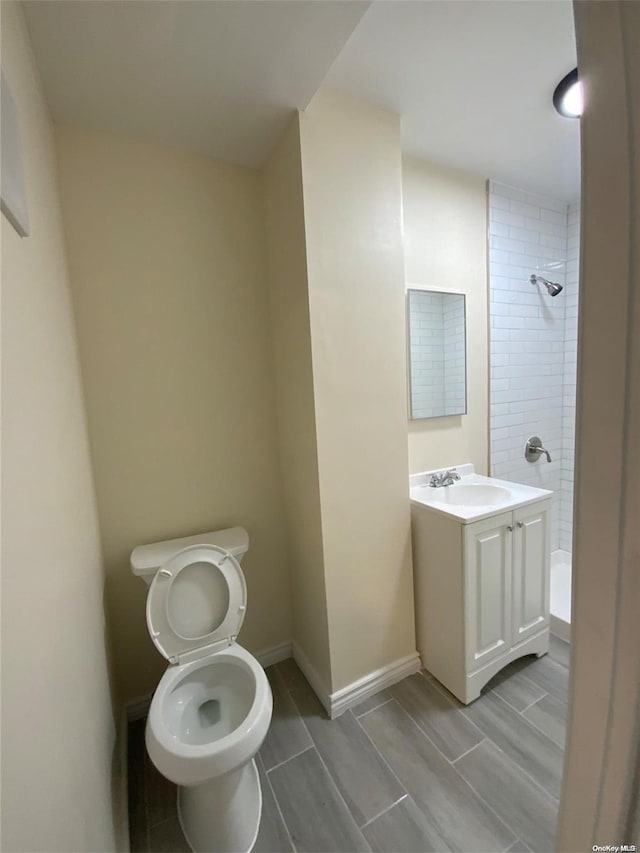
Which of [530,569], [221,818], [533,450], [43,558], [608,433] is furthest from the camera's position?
[533,450]

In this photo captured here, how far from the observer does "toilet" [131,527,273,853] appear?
40.7 inches

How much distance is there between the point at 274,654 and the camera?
186 cm

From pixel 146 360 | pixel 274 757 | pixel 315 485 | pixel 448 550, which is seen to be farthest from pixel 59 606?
pixel 448 550

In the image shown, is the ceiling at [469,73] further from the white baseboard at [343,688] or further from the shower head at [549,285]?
the white baseboard at [343,688]

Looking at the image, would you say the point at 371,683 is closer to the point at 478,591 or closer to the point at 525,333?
the point at 478,591

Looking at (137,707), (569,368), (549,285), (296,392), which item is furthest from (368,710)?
(549,285)

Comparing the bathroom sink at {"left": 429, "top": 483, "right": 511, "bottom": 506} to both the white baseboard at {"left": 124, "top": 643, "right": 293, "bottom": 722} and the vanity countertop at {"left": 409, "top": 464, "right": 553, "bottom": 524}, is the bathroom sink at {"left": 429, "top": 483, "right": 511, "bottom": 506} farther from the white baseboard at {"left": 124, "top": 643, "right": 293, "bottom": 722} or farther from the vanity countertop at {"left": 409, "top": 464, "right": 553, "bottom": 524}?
the white baseboard at {"left": 124, "top": 643, "right": 293, "bottom": 722}

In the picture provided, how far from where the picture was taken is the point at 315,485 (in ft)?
4.83

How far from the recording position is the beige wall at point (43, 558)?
1.69ft

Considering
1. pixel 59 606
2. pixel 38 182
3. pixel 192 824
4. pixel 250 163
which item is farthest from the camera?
pixel 250 163

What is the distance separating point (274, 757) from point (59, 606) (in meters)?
1.18

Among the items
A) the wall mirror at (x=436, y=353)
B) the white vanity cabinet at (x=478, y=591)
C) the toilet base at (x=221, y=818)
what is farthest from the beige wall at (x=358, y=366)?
the toilet base at (x=221, y=818)

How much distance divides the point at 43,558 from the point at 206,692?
106 cm

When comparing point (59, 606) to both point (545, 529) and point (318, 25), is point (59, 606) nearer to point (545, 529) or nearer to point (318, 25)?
point (318, 25)
